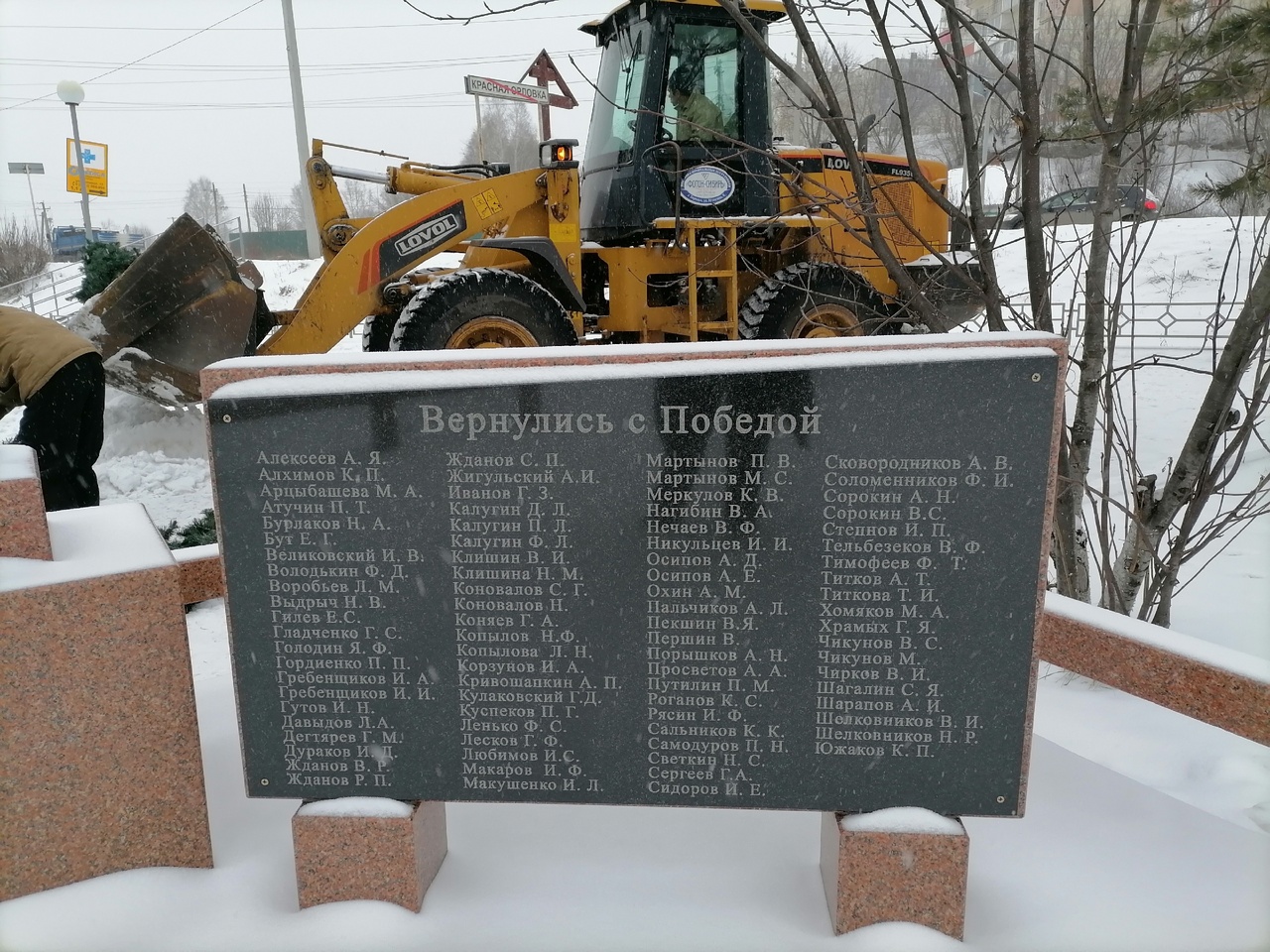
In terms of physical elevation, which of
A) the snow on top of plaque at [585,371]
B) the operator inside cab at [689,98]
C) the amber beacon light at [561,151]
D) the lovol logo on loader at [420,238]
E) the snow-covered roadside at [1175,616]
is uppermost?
the operator inside cab at [689,98]

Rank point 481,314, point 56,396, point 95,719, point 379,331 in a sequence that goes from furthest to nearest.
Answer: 1. point 379,331
2. point 481,314
3. point 56,396
4. point 95,719

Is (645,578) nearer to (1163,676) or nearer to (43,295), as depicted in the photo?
(1163,676)

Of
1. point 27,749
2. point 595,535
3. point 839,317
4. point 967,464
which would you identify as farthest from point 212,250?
point 967,464

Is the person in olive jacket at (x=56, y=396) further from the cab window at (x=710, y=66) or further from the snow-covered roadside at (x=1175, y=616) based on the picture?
the cab window at (x=710, y=66)

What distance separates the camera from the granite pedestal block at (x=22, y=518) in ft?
7.41

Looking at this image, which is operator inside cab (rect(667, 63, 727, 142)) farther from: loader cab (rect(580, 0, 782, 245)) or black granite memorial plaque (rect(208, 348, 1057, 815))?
black granite memorial plaque (rect(208, 348, 1057, 815))

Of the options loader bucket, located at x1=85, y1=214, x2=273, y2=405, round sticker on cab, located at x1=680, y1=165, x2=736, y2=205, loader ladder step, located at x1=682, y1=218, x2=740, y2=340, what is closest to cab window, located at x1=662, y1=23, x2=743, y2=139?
round sticker on cab, located at x1=680, y1=165, x2=736, y2=205

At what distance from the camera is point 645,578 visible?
219 centimetres

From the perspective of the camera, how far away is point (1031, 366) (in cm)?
202

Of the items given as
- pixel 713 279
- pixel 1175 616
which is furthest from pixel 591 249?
pixel 1175 616

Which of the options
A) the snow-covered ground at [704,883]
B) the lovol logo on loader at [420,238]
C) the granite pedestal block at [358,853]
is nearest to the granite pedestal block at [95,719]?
the snow-covered ground at [704,883]

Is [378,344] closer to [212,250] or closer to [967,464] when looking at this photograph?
[212,250]

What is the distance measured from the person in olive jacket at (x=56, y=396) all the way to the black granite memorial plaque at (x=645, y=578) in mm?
3396

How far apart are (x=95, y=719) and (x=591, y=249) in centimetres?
557
